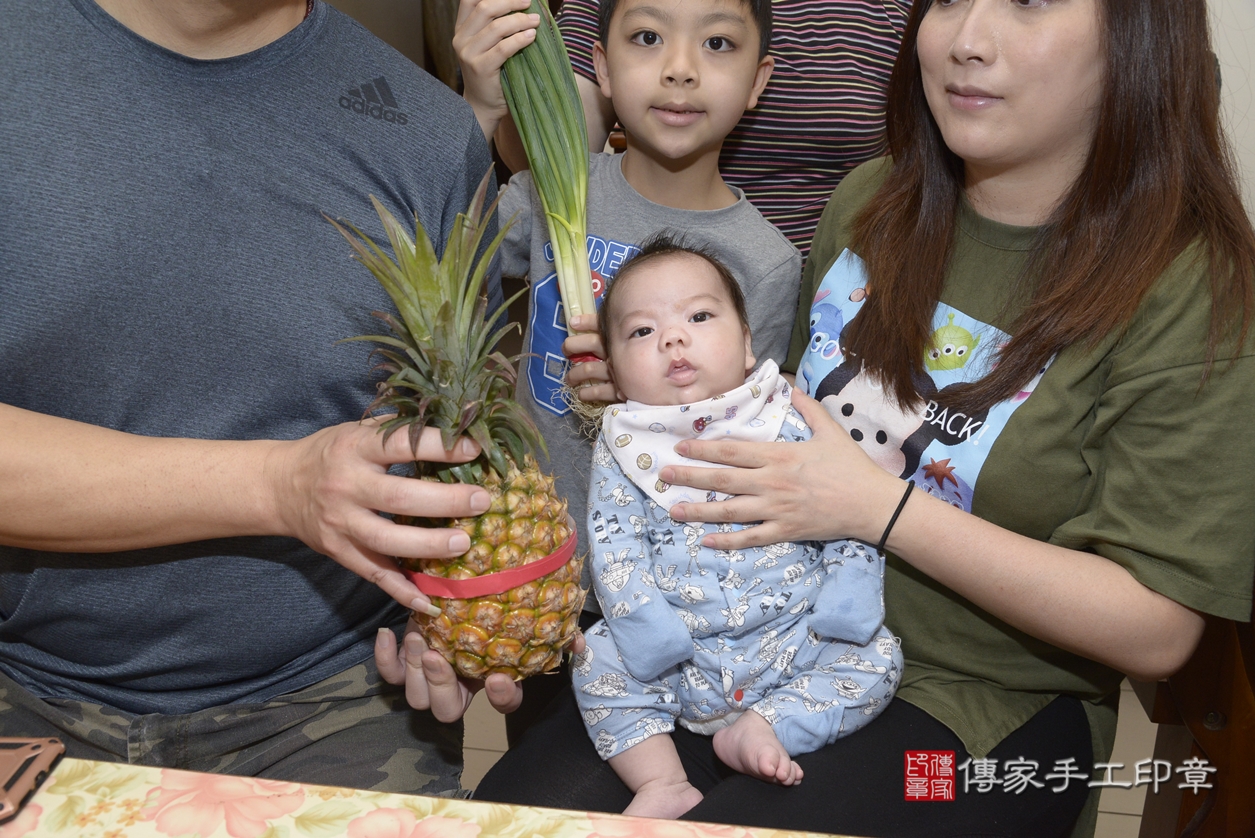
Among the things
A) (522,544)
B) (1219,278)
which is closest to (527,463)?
(522,544)

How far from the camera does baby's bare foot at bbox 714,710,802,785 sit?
55.1 inches

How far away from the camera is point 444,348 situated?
48.3 inches

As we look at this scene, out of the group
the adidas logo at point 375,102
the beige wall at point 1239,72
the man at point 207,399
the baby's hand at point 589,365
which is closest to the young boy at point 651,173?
the baby's hand at point 589,365

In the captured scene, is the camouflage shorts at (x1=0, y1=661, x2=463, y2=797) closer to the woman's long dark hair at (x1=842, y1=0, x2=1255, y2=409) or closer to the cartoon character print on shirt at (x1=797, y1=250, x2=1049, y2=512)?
the cartoon character print on shirt at (x1=797, y1=250, x2=1049, y2=512)

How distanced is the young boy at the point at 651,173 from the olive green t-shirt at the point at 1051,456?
209mm

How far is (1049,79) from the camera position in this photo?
1394 mm

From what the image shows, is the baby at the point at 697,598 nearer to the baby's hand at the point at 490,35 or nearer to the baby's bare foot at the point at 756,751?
the baby's bare foot at the point at 756,751

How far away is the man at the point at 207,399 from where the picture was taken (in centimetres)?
127

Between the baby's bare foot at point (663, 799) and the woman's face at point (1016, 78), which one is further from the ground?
the woman's face at point (1016, 78)

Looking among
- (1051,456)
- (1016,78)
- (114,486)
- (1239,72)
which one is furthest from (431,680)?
(1239,72)

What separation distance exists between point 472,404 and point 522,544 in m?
0.21

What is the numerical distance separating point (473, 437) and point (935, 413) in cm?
79

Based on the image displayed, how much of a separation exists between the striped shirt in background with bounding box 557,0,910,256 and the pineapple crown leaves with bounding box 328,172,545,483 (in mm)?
1005

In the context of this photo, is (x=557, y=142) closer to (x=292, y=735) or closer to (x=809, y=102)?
(x=809, y=102)
